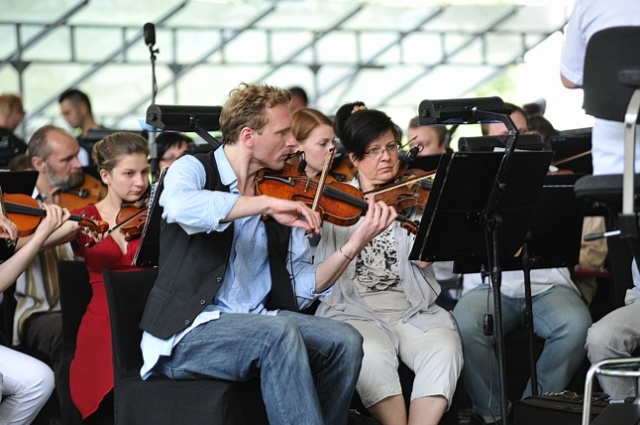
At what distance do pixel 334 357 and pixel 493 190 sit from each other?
2.40ft

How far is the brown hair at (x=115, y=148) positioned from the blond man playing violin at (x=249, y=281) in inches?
31.4

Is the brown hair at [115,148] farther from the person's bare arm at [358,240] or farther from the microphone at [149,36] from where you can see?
the person's bare arm at [358,240]

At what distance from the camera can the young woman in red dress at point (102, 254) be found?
367cm

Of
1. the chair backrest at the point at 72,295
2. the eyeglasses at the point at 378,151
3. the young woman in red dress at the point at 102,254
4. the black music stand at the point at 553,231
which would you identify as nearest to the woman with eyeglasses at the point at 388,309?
the eyeglasses at the point at 378,151

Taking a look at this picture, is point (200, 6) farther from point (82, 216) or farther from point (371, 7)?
point (82, 216)

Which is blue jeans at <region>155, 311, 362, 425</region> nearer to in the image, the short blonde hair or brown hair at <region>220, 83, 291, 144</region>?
brown hair at <region>220, 83, 291, 144</region>

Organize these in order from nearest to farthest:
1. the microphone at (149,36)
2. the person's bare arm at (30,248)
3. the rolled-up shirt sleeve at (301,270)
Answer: the rolled-up shirt sleeve at (301,270) → the person's bare arm at (30,248) → the microphone at (149,36)

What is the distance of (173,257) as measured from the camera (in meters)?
3.09

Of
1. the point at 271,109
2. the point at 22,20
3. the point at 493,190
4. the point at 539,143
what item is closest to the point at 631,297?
the point at 539,143

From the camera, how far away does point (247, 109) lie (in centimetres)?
326

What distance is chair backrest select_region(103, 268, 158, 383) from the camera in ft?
10.4

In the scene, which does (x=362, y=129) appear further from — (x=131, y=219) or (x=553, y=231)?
(x=131, y=219)

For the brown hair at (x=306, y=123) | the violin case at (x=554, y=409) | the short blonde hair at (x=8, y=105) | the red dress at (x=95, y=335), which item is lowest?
the violin case at (x=554, y=409)

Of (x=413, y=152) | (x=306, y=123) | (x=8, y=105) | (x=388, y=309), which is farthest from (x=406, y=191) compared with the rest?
(x=8, y=105)
